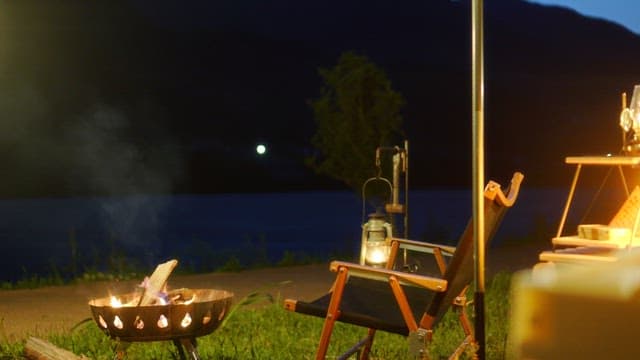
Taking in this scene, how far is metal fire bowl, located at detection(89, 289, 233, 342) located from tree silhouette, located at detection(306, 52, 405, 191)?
7699mm

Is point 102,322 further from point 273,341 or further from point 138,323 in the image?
point 273,341

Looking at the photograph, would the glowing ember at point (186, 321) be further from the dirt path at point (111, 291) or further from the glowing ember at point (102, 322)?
the dirt path at point (111, 291)

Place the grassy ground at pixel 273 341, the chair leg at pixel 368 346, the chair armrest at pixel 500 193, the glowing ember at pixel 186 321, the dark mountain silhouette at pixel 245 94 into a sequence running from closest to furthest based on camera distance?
the chair armrest at pixel 500 193 → the glowing ember at pixel 186 321 → the chair leg at pixel 368 346 → the grassy ground at pixel 273 341 → the dark mountain silhouette at pixel 245 94

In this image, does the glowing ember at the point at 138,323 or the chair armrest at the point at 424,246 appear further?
the chair armrest at the point at 424,246

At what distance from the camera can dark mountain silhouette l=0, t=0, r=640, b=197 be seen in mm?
35438

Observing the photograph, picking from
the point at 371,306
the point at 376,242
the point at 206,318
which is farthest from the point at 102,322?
the point at 376,242

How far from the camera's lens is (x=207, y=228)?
69.1 feet

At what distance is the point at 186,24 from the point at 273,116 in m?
11.6

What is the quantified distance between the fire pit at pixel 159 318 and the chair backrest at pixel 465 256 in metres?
0.84

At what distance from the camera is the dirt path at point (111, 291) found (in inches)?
245

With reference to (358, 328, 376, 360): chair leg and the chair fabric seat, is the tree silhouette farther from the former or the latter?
(358, 328, 376, 360): chair leg

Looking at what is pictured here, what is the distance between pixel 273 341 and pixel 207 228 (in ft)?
52.2

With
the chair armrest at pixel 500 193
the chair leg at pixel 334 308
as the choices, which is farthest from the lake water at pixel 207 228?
the chair armrest at pixel 500 193

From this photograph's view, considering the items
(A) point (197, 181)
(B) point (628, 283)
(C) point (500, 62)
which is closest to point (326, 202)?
(A) point (197, 181)
